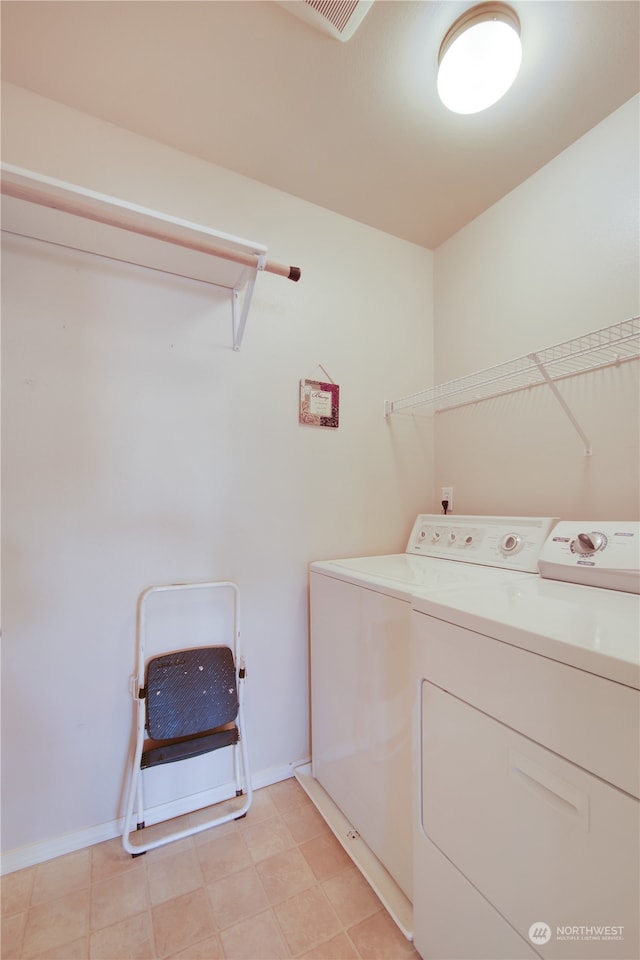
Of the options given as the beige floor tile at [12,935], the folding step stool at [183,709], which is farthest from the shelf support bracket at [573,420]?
the beige floor tile at [12,935]

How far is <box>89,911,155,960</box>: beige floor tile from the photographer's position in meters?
1.00

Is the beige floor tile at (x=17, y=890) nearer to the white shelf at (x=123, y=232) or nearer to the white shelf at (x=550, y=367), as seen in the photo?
the white shelf at (x=123, y=232)

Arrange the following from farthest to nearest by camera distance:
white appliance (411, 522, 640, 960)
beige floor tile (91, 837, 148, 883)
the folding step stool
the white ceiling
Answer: the folding step stool, beige floor tile (91, 837, 148, 883), the white ceiling, white appliance (411, 522, 640, 960)

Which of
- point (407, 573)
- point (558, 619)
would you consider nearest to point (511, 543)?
point (407, 573)

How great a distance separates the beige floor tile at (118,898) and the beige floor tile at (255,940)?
0.94ft

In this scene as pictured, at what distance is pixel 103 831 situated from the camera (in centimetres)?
134

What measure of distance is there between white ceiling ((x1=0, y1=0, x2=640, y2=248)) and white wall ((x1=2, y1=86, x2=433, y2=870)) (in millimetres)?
150

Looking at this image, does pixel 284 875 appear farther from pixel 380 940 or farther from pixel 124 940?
pixel 124 940

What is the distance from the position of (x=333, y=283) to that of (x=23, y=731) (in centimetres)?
214

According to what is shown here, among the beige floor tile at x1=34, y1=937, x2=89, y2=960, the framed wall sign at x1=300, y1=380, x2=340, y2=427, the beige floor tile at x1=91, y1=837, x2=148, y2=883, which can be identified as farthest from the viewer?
the framed wall sign at x1=300, y1=380, x2=340, y2=427

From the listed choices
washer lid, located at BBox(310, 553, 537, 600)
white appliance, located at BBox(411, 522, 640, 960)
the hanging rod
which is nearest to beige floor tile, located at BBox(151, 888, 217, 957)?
white appliance, located at BBox(411, 522, 640, 960)

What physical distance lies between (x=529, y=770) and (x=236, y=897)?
106 cm

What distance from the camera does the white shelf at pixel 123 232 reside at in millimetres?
1037

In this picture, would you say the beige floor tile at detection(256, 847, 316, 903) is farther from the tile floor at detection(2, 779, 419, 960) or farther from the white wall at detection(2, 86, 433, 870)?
the white wall at detection(2, 86, 433, 870)
